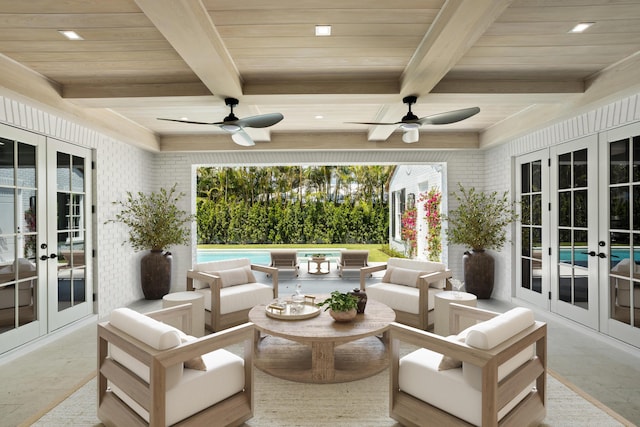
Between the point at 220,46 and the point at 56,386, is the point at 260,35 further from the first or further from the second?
the point at 56,386

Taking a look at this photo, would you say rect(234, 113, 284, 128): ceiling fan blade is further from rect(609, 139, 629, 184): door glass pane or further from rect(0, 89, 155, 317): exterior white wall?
rect(609, 139, 629, 184): door glass pane

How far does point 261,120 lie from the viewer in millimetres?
3357

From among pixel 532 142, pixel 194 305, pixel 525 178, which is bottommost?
pixel 194 305

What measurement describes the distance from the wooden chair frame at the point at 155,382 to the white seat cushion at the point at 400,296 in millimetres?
2331

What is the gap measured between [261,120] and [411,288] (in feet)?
9.13

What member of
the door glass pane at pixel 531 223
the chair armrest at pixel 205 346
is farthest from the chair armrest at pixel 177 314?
the door glass pane at pixel 531 223

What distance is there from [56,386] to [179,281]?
3639 mm

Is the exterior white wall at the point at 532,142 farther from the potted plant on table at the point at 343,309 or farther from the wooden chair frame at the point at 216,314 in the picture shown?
the wooden chair frame at the point at 216,314

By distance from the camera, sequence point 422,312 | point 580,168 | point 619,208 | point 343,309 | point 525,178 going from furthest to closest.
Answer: point 525,178, point 580,168, point 422,312, point 619,208, point 343,309

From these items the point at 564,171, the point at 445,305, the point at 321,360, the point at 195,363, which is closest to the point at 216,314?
the point at 321,360

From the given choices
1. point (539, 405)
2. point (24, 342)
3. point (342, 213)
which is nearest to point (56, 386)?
point (24, 342)

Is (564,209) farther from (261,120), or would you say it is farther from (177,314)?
(177,314)

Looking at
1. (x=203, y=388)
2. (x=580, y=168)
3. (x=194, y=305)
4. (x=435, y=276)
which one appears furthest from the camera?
(x=580, y=168)

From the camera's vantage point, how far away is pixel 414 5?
2.19 m
